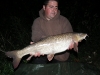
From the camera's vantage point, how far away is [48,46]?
100 inches

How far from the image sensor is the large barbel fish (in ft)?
8.20

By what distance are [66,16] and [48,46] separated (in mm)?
3201

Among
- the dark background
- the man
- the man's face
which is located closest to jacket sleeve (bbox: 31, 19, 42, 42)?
the man

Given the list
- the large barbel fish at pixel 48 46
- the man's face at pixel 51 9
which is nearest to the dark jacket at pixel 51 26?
the man's face at pixel 51 9

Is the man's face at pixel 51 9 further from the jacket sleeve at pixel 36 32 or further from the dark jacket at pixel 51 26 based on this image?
the jacket sleeve at pixel 36 32

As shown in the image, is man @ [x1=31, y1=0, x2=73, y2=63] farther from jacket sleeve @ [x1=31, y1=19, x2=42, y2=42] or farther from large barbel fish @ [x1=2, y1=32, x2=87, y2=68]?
large barbel fish @ [x1=2, y1=32, x2=87, y2=68]

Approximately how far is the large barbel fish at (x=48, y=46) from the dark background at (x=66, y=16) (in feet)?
3.45

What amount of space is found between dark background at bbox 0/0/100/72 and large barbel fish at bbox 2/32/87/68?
41.4 inches

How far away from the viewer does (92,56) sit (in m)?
4.18

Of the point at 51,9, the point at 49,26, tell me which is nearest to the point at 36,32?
the point at 49,26

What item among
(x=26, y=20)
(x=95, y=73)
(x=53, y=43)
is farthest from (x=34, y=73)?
(x=26, y=20)

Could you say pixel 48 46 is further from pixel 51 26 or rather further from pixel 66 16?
pixel 66 16

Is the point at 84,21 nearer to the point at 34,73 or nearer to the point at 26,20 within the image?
the point at 26,20

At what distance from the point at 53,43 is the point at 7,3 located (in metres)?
4.93
